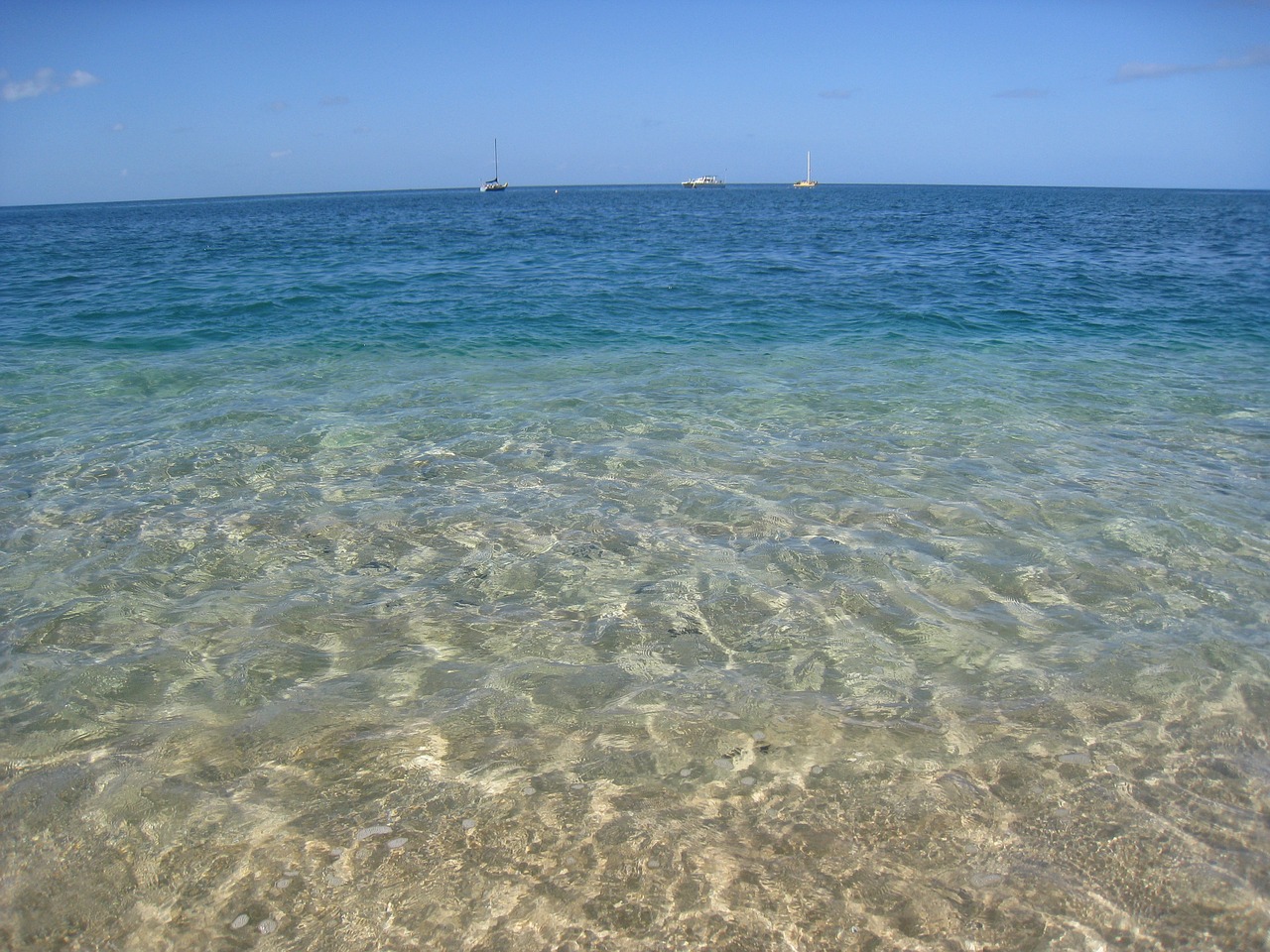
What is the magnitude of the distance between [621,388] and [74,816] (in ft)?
25.9

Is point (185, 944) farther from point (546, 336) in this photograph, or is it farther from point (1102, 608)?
point (546, 336)

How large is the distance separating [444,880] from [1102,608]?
417 cm

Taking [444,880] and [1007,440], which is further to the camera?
[1007,440]

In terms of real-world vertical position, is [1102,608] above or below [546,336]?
below

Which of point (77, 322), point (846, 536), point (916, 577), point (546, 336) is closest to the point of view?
point (916, 577)

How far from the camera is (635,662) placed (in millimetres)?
4387

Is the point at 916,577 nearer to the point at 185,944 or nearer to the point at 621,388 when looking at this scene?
the point at 185,944

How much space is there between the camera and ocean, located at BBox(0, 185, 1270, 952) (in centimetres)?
290

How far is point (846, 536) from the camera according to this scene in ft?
19.2

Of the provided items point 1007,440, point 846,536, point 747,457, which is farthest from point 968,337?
point 846,536

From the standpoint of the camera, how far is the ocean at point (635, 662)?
9.51ft

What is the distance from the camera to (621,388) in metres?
10.5

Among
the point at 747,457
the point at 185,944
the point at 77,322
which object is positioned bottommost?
the point at 185,944

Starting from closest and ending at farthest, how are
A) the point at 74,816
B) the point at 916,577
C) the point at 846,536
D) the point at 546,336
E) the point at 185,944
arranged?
the point at 185,944, the point at 74,816, the point at 916,577, the point at 846,536, the point at 546,336
